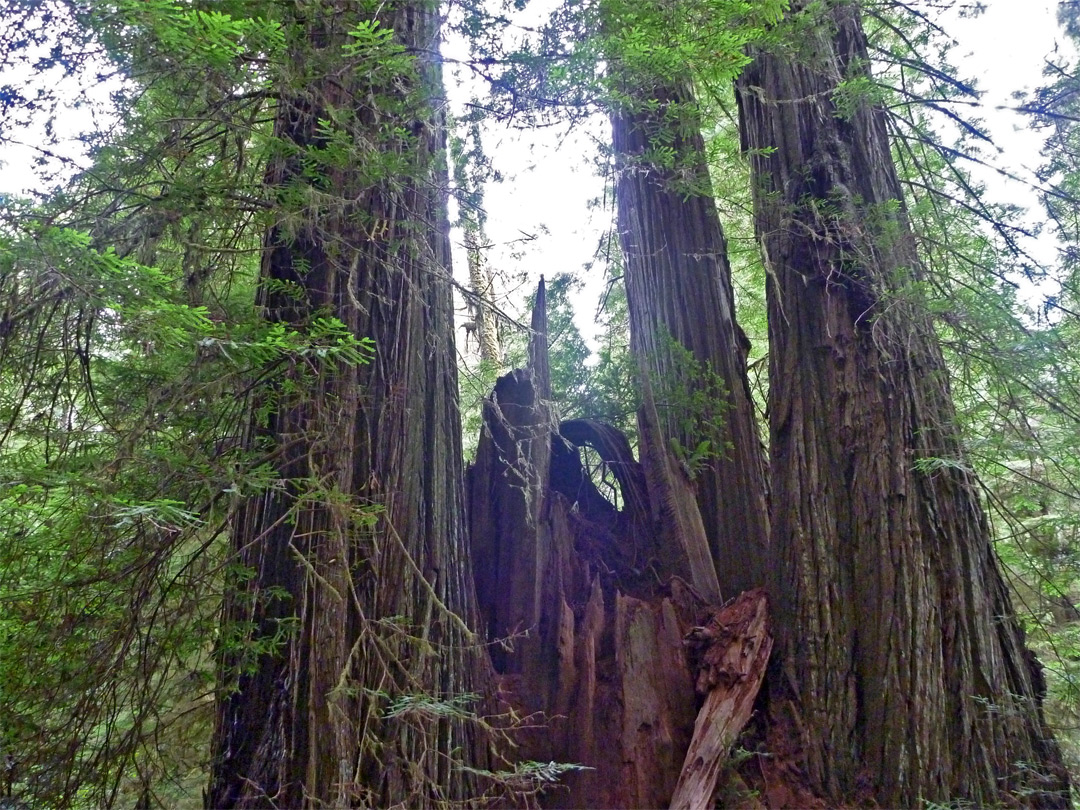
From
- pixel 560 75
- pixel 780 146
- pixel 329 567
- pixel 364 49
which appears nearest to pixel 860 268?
pixel 780 146

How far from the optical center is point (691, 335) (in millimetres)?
5227

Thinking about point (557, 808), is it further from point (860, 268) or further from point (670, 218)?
point (670, 218)

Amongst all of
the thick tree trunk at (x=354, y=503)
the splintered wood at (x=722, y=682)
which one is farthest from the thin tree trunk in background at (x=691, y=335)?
the thick tree trunk at (x=354, y=503)

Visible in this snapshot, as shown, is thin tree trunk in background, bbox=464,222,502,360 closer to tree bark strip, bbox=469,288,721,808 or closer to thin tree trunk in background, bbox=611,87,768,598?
tree bark strip, bbox=469,288,721,808

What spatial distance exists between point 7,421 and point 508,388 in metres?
2.75

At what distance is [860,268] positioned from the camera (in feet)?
13.9

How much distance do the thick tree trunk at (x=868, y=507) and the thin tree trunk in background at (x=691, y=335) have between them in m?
0.44

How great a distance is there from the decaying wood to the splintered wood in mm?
68

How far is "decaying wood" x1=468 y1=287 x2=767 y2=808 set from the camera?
3.75 meters

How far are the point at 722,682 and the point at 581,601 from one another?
3.17 feet

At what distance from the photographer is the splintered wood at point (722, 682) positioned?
3502mm

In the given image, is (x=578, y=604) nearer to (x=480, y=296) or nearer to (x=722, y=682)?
(x=722, y=682)

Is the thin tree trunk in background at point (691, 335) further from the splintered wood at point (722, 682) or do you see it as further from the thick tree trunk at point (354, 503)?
the thick tree trunk at point (354, 503)

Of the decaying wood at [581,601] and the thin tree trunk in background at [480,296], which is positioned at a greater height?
the thin tree trunk in background at [480,296]
